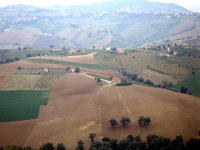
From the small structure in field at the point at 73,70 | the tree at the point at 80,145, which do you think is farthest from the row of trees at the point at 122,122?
the small structure in field at the point at 73,70

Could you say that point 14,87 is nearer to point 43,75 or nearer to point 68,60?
point 43,75

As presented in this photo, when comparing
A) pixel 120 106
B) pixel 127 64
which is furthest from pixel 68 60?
pixel 120 106

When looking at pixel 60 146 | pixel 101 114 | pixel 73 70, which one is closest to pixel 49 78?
pixel 73 70

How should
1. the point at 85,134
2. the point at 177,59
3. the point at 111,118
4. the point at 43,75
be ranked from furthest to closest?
the point at 177,59 < the point at 43,75 < the point at 111,118 < the point at 85,134

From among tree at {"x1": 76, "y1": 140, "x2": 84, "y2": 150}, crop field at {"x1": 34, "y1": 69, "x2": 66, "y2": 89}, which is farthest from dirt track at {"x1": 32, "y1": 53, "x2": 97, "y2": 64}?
tree at {"x1": 76, "y1": 140, "x2": 84, "y2": 150}

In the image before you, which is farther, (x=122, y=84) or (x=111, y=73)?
(x=111, y=73)

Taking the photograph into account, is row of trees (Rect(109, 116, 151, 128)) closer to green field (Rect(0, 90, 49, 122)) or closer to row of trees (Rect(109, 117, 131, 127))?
row of trees (Rect(109, 117, 131, 127))

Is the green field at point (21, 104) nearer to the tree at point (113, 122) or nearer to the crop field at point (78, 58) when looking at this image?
the tree at point (113, 122)
